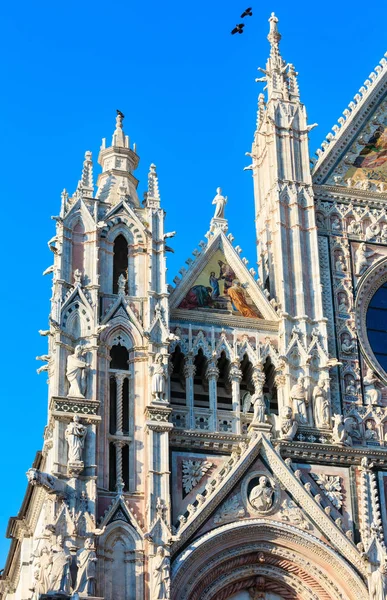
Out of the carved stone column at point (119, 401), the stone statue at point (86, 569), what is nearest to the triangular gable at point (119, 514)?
the stone statue at point (86, 569)

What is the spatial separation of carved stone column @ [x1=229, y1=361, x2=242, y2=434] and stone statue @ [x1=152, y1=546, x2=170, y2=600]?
112 inches

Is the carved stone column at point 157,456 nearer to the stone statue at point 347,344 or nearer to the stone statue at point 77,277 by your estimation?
the stone statue at point 77,277

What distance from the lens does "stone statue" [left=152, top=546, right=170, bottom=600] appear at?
21016 mm

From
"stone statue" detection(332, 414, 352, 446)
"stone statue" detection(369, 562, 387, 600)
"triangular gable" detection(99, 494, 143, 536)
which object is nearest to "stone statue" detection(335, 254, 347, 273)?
"stone statue" detection(332, 414, 352, 446)

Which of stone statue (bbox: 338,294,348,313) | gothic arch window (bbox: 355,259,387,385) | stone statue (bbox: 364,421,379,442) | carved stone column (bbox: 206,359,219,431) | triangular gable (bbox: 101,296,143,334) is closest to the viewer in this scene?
carved stone column (bbox: 206,359,219,431)

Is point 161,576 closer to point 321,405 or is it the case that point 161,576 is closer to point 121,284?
point 321,405

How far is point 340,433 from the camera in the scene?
922 inches

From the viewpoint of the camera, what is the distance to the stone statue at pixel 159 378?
74.4 ft

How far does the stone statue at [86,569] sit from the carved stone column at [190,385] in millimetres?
3113

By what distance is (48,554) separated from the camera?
2091cm

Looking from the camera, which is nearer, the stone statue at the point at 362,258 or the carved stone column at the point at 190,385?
the carved stone column at the point at 190,385

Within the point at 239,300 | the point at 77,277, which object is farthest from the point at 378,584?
the point at 77,277

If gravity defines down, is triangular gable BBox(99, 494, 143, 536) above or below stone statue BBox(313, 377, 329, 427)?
below

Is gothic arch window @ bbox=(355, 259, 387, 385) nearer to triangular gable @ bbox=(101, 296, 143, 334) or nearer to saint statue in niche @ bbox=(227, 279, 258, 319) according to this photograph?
saint statue in niche @ bbox=(227, 279, 258, 319)
